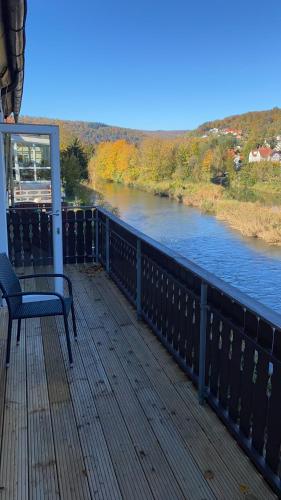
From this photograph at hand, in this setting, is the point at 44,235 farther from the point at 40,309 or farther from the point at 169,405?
the point at 169,405

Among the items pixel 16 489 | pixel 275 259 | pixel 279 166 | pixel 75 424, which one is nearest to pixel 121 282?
pixel 75 424

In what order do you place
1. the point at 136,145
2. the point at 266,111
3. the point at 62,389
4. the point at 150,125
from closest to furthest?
the point at 62,389 → the point at 266,111 → the point at 136,145 → the point at 150,125

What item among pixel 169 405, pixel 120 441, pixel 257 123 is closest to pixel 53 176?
pixel 169 405

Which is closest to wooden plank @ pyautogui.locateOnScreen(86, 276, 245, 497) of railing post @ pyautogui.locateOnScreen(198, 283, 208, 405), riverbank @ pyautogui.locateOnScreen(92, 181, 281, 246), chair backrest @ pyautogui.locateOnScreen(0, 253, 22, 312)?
railing post @ pyautogui.locateOnScreen(198, 283, 208, 405)

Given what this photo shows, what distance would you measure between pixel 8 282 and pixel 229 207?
92.1ft

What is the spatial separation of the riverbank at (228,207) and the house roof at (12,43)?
18.8 m

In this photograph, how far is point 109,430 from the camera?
202cm

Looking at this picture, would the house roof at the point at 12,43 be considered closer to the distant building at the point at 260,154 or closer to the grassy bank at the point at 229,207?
the grassy bank at the point at 229,207

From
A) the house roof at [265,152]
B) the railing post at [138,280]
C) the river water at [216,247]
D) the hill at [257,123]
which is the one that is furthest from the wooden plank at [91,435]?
the hill at [257,123]

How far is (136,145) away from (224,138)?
35.4 feet

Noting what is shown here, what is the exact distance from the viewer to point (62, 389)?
240 centimetres

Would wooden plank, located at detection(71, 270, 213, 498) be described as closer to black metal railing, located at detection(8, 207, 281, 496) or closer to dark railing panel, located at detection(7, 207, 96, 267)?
black metal railing, located at detection(8, 207, 281, 496)

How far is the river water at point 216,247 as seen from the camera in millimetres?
14664

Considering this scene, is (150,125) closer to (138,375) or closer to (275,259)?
(275,259)
